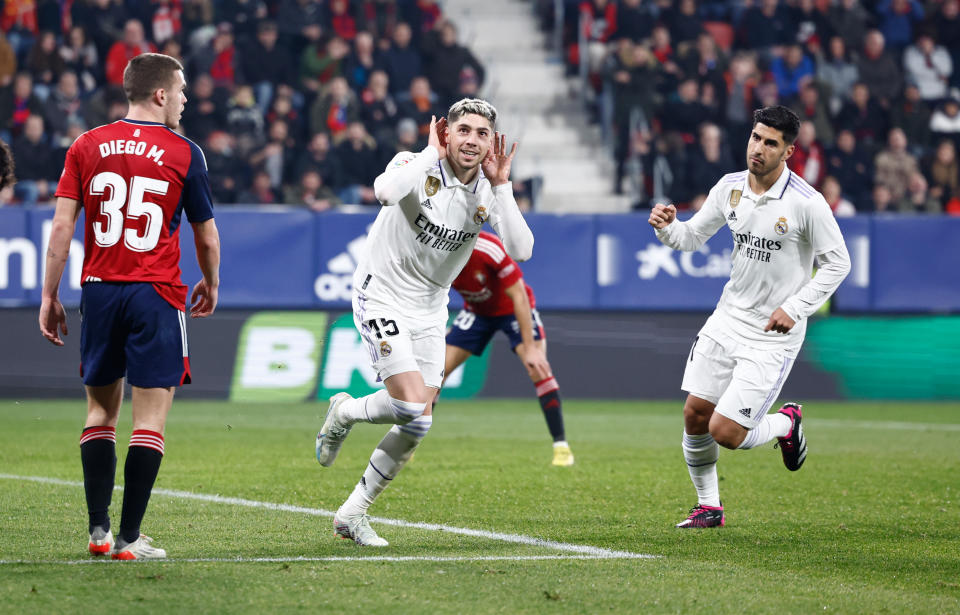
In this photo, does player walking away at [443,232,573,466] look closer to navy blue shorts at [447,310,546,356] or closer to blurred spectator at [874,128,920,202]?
navy blue shorts at [447,310,546,356]

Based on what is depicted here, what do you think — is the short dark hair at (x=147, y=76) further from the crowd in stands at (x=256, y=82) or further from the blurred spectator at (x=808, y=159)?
the blurred spectator at (x=808, y=159)

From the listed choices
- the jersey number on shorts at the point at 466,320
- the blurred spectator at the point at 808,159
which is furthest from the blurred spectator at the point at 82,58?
the blurred spectator at the point at 808,159

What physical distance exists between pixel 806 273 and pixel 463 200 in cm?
214

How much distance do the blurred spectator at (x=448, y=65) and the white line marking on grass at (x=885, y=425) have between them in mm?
8252

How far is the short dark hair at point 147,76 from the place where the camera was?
6102mm

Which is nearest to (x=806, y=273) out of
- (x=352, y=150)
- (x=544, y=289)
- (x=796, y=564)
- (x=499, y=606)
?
(x=796, y=564)

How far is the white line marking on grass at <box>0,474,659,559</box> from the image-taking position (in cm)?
666

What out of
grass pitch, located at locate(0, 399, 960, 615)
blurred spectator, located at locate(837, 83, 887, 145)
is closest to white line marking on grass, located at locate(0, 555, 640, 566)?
grass pitch, located at locate(0, 399, 960, 615)

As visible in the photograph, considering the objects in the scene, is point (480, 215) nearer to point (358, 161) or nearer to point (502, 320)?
point (502, 320)

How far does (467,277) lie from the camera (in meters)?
11.0

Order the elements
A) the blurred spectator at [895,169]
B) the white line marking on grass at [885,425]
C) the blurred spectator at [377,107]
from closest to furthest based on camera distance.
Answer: the white line marking on grass at [885,425]
the blurred spectator at [377,107]
the blurred spectator at [895,169]

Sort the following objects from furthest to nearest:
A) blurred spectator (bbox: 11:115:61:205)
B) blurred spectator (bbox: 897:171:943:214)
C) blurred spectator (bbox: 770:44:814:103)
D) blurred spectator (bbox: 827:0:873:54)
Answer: blurred spectator (bbox: 827:0:873:54)
blurred spectator (bbox: 770:44:814:103)
blurred spectator (bbox: 897:171:943:214)
blurred spectator (bbox: 11:115:61:205)

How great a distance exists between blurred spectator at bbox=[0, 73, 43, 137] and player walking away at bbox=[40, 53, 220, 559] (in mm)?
12798

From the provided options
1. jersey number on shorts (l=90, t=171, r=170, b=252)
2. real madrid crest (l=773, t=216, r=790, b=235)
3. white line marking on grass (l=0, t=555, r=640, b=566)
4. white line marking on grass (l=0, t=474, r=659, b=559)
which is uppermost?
jersey number on shorts (l=90, t=171, r=170, b=252)
